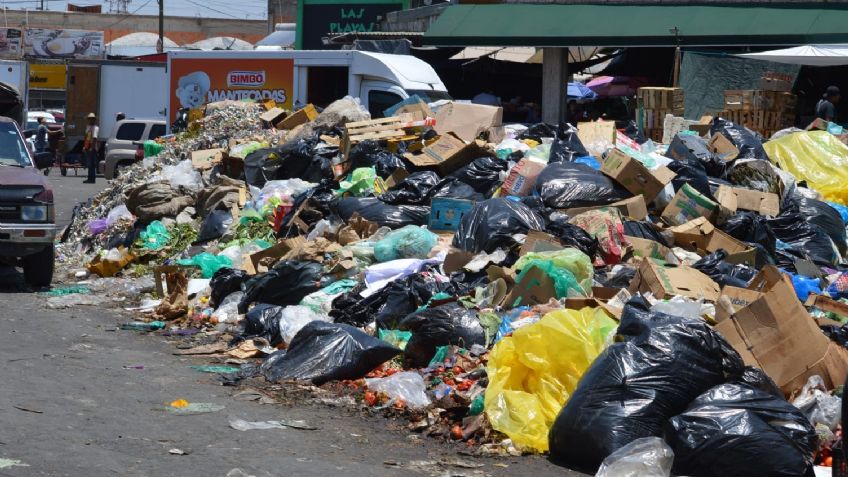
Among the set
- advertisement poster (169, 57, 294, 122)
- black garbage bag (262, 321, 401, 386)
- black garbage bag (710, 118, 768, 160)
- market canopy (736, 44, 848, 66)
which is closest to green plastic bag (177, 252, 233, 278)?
black garbage bag (262, 321, 401, 386)

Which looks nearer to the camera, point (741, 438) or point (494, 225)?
point (741, 438)

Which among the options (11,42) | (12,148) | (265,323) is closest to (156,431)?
(265,323)

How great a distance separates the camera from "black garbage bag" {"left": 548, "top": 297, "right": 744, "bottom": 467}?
217 inches

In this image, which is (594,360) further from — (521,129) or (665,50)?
(665,50)

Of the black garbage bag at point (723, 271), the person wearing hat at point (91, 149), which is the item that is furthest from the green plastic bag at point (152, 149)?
the person wearing hat at point (91, 149)

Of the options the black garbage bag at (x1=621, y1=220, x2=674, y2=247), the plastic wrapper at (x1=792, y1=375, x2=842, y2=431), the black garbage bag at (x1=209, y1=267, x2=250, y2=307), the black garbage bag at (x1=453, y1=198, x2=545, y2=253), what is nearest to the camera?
the plastic wrapper at (x1=792, y1=375, x2=842, y2=431)

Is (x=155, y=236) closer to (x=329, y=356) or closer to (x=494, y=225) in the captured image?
(x=494, y=225)

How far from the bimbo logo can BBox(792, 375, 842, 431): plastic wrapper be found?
12595mm

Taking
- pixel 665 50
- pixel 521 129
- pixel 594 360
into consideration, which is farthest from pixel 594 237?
pixel 665 50

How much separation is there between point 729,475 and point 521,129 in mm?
8628

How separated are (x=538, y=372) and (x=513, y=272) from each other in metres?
1.94

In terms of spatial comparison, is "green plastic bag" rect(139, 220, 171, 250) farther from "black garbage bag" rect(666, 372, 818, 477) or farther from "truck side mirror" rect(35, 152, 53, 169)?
"black garbage bag" rect(666, 372, 818, 477)

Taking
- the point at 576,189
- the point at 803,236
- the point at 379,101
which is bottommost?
the point at 803,236

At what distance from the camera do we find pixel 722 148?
11.7m
